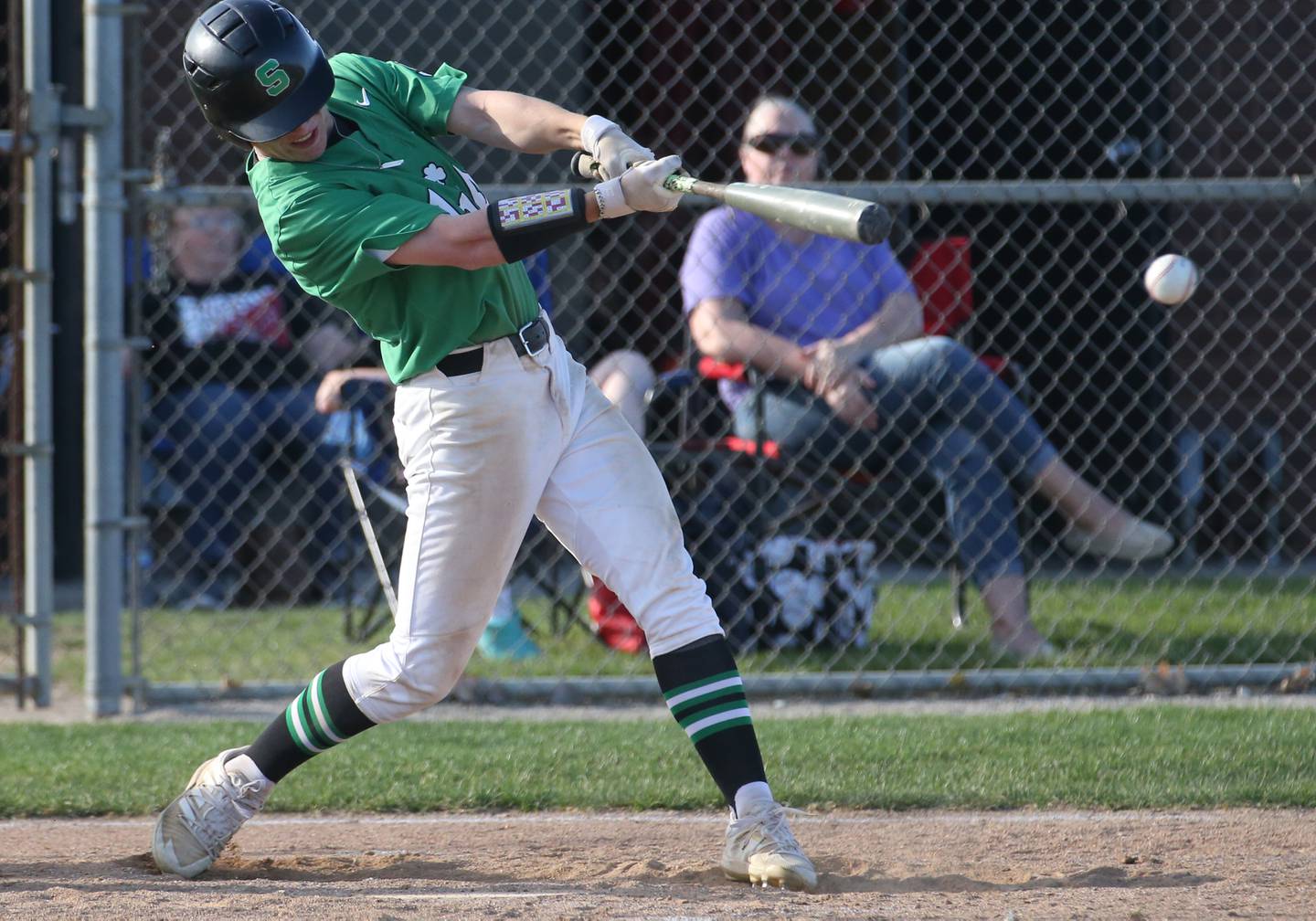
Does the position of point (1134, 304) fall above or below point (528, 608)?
above

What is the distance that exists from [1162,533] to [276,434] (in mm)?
3325

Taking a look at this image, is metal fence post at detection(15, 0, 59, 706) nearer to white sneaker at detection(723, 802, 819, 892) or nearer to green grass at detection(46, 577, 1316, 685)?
green grass at detection(46, 577, 1316, 685)

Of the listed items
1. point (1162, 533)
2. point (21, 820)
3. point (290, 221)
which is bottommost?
point (21, 820)

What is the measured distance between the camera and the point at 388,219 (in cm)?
285

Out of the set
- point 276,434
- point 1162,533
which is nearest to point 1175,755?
point 1162,533

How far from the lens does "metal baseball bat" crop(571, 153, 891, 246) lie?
2668 millimetres

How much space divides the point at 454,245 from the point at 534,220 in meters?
0.15

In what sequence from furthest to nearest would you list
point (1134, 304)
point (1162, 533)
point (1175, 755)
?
point (1134, 304), point (1162, 533), point (1175, 755)

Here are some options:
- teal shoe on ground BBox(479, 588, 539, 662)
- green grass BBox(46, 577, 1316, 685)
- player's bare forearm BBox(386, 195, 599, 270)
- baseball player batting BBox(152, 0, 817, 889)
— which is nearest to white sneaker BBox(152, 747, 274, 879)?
baseball player batting BBox(152, 0, 817, 889)

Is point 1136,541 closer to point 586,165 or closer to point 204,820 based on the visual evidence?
point 586,165

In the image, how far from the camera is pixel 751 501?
17.9 ft

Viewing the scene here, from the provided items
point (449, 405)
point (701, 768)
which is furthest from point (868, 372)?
point (449, 405)

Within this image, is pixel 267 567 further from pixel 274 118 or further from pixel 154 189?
pixel 274 118

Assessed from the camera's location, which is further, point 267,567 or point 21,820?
point 267,567
